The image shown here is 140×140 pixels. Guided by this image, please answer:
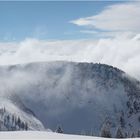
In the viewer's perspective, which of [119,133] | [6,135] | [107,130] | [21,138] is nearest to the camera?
[21,138]

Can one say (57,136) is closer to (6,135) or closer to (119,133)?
(6,135)

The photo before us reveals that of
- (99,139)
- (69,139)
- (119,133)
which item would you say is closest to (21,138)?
(69,139)

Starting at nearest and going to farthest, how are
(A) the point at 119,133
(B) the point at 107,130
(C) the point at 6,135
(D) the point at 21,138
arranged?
(D) the point at 21,138
(C) the point at 6,135
(B) the point at 107,130
(A) the point at 119,133

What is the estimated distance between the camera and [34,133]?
109ft

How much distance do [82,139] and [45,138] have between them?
9.54ft

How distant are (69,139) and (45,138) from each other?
189 centimetres

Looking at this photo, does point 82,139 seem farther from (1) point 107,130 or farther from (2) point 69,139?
(1) point 107,130

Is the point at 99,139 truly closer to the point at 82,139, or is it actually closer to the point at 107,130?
the point at 82,139

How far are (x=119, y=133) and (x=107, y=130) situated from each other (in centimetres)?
1984

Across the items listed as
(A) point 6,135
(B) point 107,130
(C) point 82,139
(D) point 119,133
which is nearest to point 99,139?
(C) point 82,139

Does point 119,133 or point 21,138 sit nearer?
point 21,138

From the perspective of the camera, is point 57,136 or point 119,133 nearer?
point 57,136

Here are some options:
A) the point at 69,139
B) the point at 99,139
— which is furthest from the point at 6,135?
the point at 99,139

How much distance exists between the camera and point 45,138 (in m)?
30.8
